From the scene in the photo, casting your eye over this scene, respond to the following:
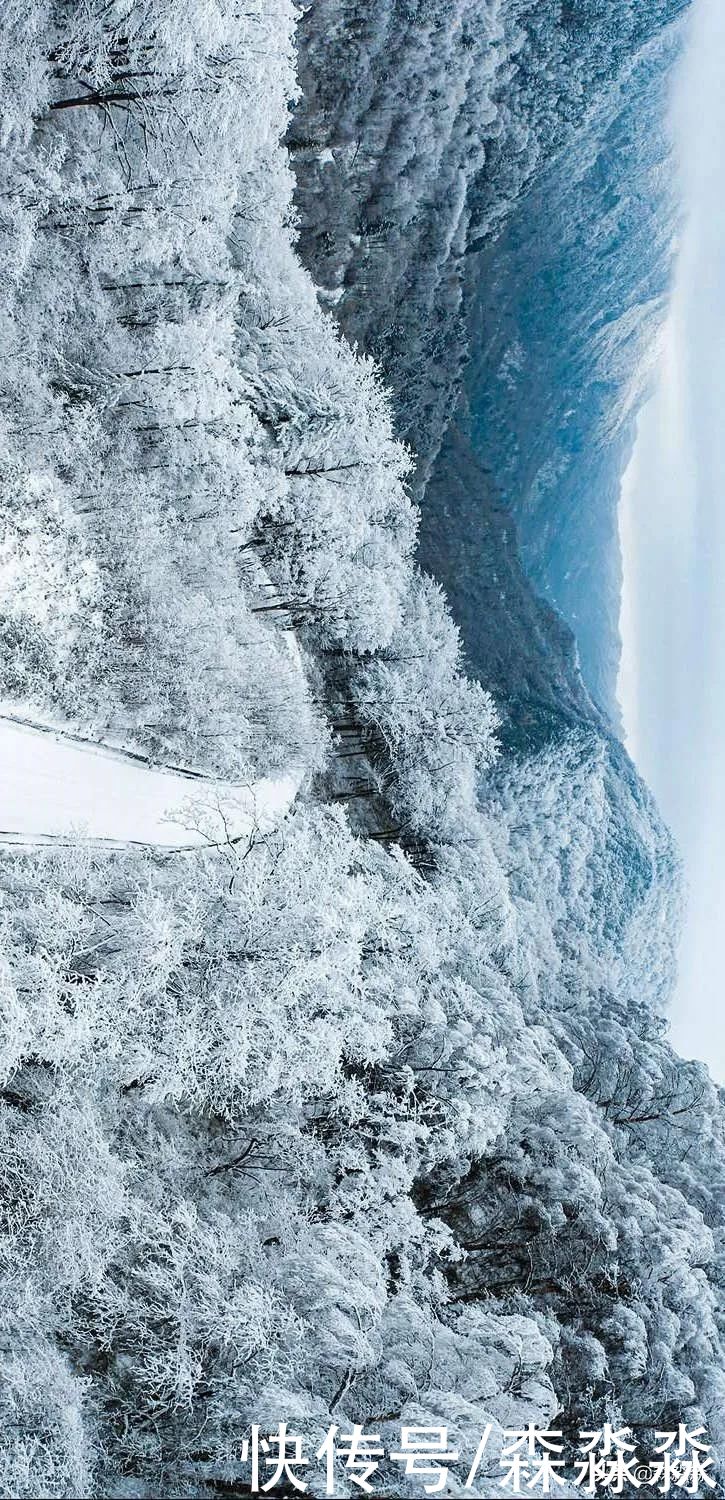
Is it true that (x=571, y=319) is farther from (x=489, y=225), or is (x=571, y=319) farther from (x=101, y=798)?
(x=101, y=798)

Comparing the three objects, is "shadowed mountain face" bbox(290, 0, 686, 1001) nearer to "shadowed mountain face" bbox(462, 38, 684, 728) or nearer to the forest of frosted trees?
"shadowed mountain face" bbox(462, 38, 684, 728)

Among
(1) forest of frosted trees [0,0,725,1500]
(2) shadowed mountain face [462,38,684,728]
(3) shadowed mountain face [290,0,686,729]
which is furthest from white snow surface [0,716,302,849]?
(2) shadowed mountain face [462,38,684,728]

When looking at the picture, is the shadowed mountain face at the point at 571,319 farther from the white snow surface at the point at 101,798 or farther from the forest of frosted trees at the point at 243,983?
the white snow surface at the point at 101,798

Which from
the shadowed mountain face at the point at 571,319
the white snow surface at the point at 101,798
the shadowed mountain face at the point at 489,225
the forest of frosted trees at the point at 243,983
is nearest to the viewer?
the forest of frosted trees at the point at 243,983

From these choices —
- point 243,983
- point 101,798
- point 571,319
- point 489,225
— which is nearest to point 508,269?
point 489,225

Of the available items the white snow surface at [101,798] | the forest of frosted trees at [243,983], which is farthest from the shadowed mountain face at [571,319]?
the white snow surface at [101,798]

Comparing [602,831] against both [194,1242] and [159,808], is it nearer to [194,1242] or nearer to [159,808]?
[159,808]
